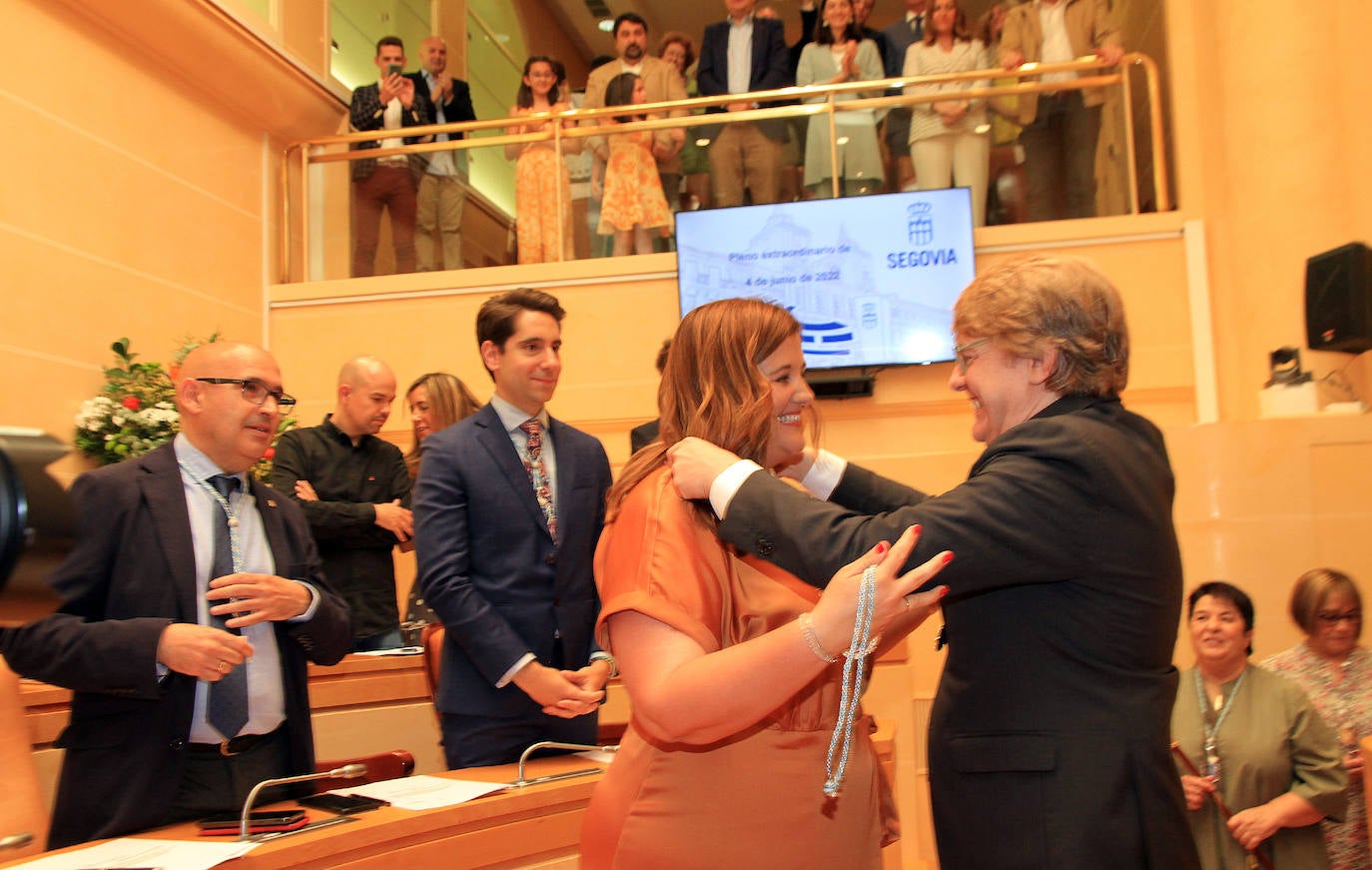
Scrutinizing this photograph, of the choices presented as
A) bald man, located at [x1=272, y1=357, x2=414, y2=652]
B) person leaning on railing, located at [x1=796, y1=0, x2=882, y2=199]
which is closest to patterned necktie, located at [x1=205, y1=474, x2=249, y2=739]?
bald man, located at [x1=272, y1=357, x2=414, y2=652]

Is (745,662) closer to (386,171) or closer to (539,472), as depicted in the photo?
(539,472)

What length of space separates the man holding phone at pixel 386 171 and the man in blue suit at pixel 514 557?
501 centimetres

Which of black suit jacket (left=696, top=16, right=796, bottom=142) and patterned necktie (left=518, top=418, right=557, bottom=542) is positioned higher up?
black suit jacket (left=696, top=16, right=796, bottom=142)

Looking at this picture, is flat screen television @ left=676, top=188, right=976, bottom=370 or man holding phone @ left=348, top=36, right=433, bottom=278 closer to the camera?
flat screen television @ left=676, top=188, right=976, bottom=370

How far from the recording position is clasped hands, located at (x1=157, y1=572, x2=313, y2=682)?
2.31m

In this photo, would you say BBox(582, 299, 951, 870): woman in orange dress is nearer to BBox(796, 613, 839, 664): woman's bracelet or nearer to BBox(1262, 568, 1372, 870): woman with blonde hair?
BBox(796, 613, 839, 664): woman's bracelet

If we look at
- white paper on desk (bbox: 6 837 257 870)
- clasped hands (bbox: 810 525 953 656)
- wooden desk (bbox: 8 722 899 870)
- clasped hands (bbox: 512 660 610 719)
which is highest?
clasped hands (bbox: 810 525 953 656)

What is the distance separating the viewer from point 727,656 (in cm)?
149

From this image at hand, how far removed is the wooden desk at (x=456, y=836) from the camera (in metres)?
1.91

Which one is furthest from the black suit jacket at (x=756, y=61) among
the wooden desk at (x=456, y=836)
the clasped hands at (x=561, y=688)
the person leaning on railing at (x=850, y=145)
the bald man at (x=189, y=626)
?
the wooden desk at (x=456, y=836)

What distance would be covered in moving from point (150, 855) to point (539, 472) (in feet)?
4.78

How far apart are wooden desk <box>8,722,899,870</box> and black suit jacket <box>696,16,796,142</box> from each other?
241 inches

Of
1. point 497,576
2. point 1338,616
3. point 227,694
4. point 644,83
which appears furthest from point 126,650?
point 644,83

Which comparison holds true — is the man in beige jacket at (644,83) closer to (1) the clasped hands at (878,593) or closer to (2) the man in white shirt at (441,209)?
(2) the man in white shirt at (441,209)
